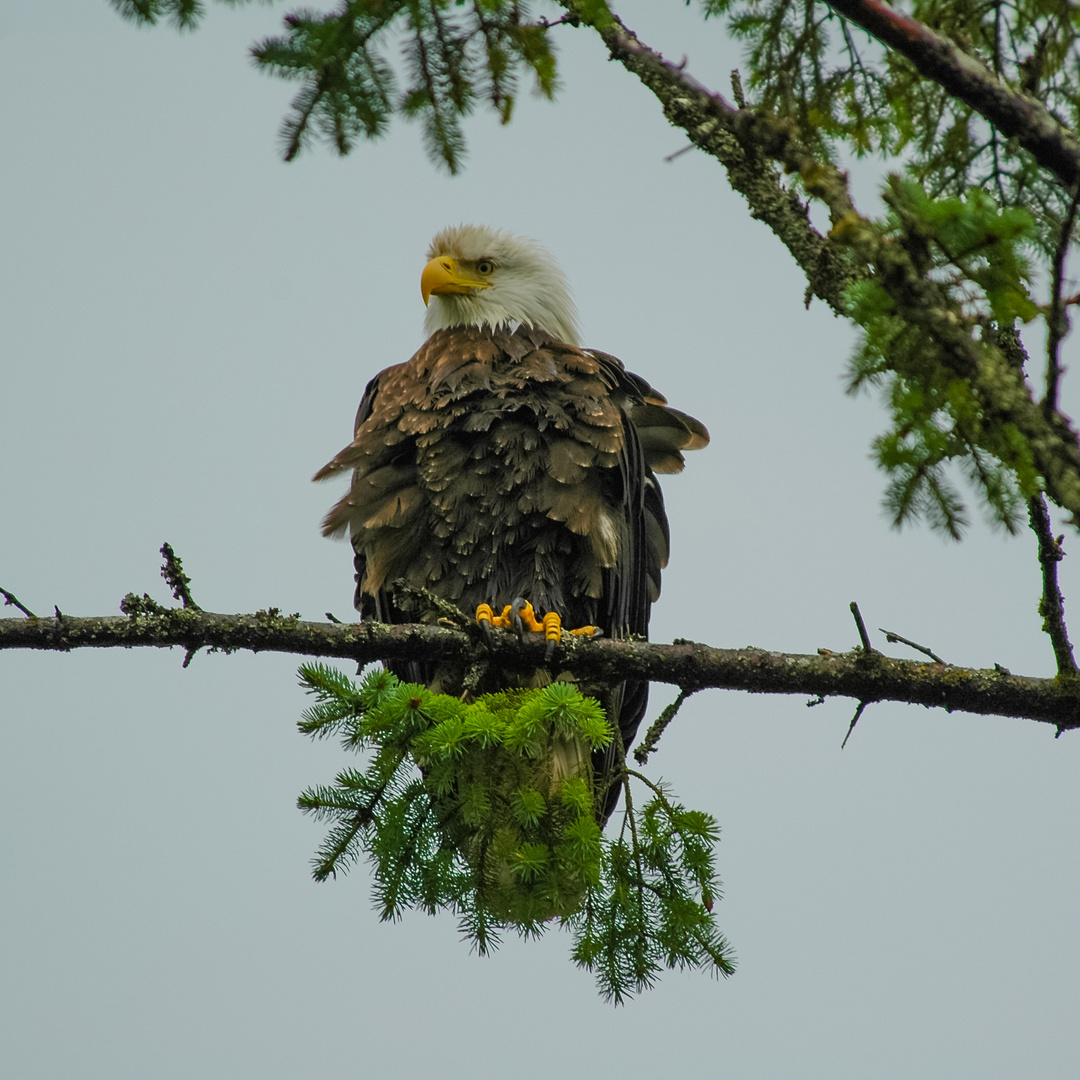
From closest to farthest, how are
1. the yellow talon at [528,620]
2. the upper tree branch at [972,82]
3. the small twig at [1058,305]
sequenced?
the small twig at [1058,305]
the upper tree branch at [972,82]
the yellow talon at [528,620]

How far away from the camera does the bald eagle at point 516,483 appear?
11.2 ft

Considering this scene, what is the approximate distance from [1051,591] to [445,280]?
8.79ft

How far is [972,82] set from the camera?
1712mm

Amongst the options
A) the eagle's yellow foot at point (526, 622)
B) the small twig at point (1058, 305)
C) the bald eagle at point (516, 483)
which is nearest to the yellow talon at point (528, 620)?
the eagle's yellow foot at point (526, 622)

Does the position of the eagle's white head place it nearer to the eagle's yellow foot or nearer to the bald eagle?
the bald eagle

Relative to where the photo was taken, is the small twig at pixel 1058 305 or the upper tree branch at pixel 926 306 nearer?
the small twig at pixel 1058 305

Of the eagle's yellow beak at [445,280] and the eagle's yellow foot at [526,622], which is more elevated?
the eagle's yellow beak at [445,280]

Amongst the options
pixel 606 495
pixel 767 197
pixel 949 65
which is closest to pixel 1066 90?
pixel 767 197

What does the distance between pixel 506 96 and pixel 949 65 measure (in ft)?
3.15

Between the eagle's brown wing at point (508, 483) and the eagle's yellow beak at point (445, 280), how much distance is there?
49 cm

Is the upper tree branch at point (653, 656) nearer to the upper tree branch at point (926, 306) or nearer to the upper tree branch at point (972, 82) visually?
the upper tree branch at point (926, 306)

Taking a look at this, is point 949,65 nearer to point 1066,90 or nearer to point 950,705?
point 1066,90

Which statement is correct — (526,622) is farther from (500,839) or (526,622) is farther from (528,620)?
(500,839)

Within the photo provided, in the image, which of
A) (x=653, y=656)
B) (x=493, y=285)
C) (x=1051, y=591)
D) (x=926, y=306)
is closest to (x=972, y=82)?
(x=926, y=306)
